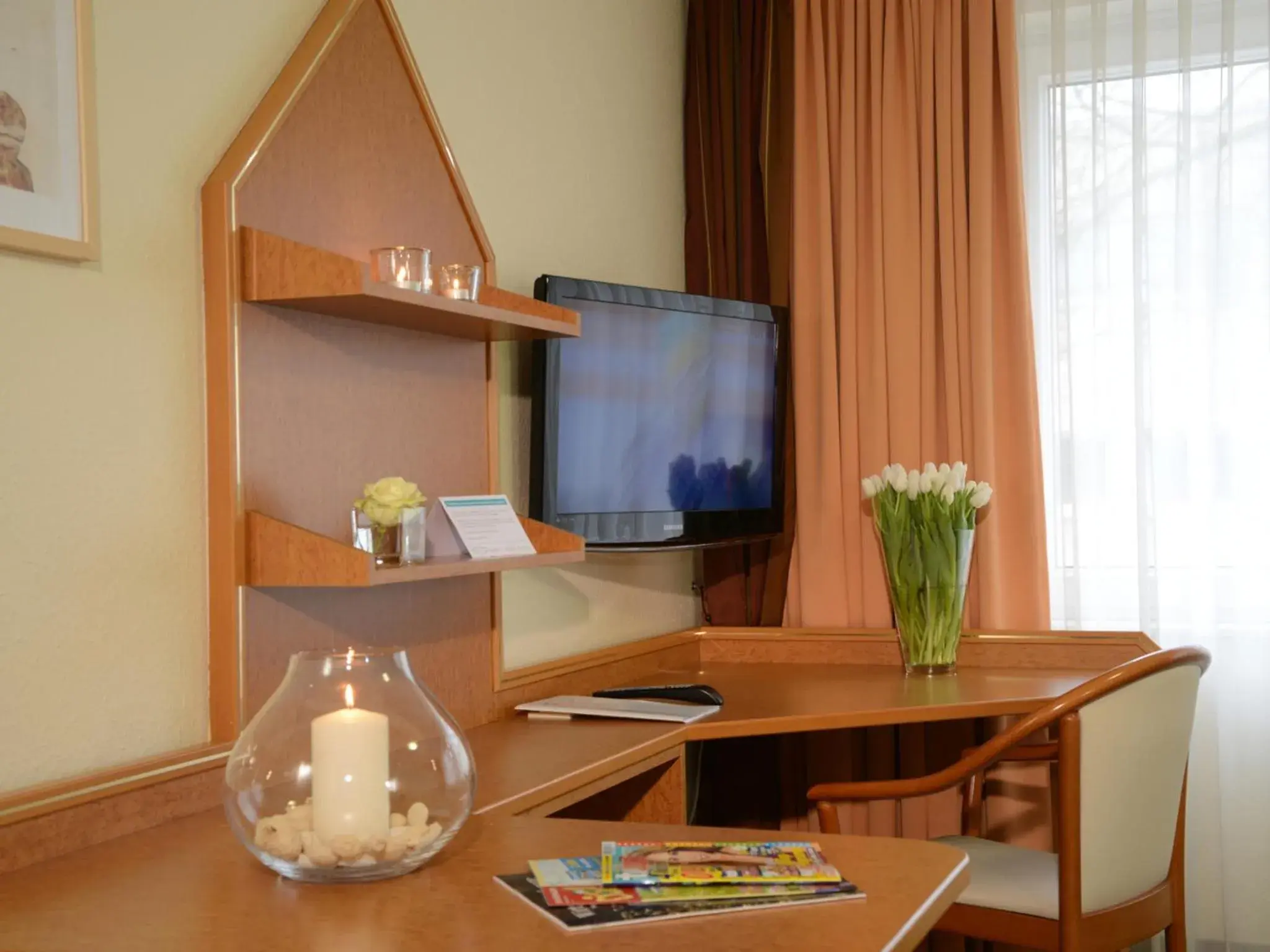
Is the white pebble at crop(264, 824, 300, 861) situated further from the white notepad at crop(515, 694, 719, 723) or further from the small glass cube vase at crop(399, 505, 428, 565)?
the white notepad at crop(515, 694, 719, 723)

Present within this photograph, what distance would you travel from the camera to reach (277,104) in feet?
6.53

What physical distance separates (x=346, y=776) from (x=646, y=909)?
35cm

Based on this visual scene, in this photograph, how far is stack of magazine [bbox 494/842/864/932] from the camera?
136cm

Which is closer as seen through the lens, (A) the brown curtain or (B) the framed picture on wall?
(B) the framed picture on wall

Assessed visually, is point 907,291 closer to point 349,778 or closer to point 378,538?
point 378,538

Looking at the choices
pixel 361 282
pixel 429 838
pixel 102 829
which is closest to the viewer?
pixel 429 838

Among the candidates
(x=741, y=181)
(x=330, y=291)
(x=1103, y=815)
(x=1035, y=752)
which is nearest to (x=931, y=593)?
(x=1035, y=752)

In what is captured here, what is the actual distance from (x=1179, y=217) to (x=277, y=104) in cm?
216

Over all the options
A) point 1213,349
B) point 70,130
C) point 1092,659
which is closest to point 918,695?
point 1092,659

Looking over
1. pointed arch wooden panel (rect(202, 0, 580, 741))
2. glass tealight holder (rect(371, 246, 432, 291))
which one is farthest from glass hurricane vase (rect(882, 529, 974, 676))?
glass tealight holder (rect(371, 246, 432, 291))

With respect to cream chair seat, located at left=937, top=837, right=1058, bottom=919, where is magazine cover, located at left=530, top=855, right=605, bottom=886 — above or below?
above

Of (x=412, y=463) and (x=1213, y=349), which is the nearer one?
(x=412, y=463)

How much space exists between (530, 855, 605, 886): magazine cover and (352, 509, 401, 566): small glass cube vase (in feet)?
2.02

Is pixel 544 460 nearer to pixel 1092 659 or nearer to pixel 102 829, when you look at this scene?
pixel 102 829
